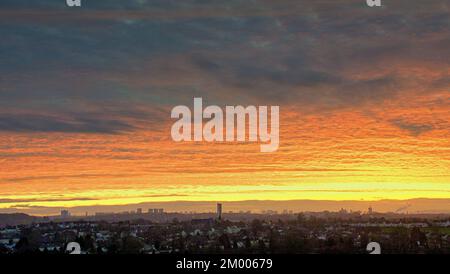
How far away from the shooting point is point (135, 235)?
32.0 meters

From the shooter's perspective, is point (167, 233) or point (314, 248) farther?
point (167, 233)

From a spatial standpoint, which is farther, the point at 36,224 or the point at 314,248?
the point at 36,224

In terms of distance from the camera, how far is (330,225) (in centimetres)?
3356
